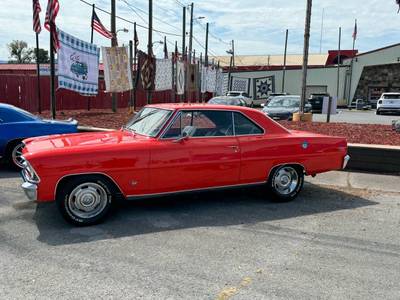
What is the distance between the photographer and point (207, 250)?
4234 mm

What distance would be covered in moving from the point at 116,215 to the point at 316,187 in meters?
3.55

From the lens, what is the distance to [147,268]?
3805 millimetres

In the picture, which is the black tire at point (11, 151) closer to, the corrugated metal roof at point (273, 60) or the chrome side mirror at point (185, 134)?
the chrome side mirror at point (185, 134)

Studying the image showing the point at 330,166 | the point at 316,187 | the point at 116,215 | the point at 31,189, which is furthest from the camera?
the point at 316,187

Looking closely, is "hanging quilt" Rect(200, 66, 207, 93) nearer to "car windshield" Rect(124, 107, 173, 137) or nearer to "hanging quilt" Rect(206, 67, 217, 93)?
"hanging quilt" Rect(206, 67, 217, 93)

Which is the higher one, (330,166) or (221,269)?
(330,166)

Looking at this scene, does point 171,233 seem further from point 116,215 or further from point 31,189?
point 31,189

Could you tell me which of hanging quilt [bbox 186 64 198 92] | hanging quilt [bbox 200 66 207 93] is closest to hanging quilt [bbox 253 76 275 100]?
hanging quilt [bbox 200 66 207 93]

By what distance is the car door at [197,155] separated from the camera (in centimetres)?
516

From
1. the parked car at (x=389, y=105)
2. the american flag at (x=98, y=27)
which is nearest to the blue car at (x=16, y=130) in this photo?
the american flag at (x=98, y=27)

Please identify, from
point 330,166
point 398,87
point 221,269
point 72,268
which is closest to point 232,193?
point 330,166

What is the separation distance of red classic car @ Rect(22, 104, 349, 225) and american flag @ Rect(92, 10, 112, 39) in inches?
577

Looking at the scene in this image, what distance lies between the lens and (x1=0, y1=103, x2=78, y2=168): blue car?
25.1 feet

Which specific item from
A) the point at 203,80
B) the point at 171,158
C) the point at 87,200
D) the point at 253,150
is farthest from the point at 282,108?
the point at 203,80
